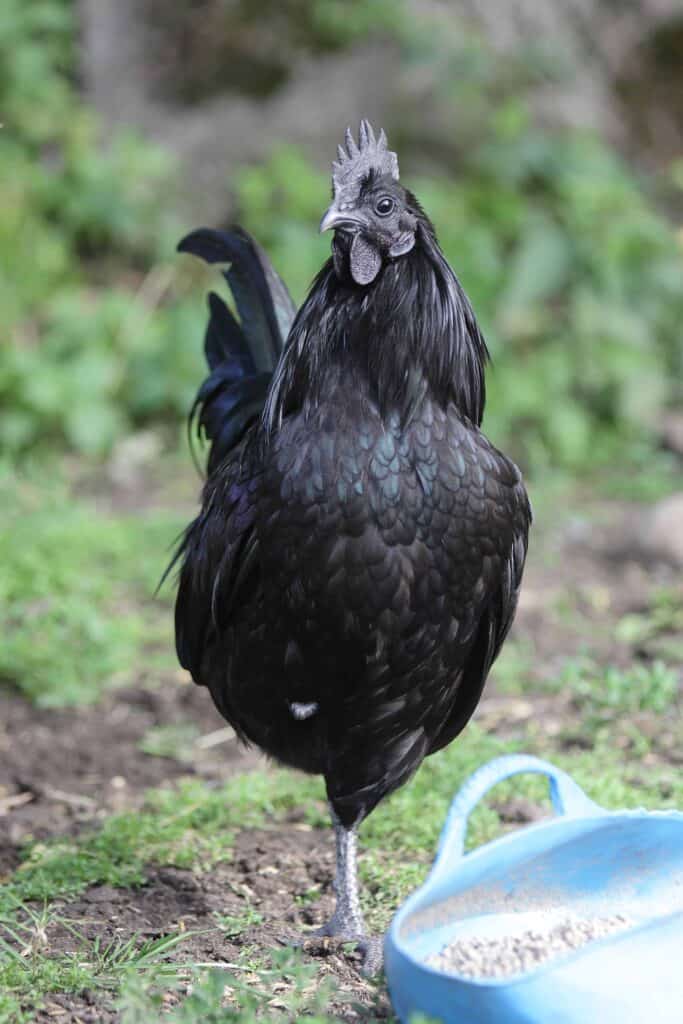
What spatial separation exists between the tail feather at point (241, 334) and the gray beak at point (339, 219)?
1135 millimetres

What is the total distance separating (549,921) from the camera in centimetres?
313

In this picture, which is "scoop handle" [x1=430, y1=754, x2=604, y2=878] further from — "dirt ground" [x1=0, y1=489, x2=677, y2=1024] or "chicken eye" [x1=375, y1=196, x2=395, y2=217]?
"chicken eye" [x1=375, y1=196, x2=395, y2=217]

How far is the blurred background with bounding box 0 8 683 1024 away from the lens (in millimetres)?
4371

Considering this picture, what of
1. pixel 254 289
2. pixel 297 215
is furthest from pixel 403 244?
pixel 297 215

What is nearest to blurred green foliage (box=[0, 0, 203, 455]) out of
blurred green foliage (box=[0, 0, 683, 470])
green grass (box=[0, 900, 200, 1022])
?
blurred green foliage (box=[0, 0, 683, 470])

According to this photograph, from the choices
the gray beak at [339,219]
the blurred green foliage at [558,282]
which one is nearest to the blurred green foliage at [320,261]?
the blurred green foliage at [558,282]

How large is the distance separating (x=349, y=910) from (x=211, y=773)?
1.33 meters

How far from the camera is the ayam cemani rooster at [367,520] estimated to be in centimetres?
307

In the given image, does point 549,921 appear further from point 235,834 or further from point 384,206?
point 384,206

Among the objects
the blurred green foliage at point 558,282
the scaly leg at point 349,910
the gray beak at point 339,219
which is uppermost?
the blurred green foliage at point 558,282

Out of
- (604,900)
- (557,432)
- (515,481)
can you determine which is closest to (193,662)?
(515,481)

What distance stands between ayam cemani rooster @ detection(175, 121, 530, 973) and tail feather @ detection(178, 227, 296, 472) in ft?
1.91

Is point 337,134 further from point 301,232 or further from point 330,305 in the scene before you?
point 330,305

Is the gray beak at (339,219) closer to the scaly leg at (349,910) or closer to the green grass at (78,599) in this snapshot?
the scaly leg at (349,910)
